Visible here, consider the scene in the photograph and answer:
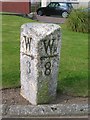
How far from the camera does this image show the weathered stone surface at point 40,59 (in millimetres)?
5965

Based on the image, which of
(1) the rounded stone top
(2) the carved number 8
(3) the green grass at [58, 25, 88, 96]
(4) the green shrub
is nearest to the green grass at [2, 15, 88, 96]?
(3) the green grass at [58, 25, 88, 96]

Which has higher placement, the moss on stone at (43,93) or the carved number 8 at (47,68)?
the carved number 8 at (47,68)

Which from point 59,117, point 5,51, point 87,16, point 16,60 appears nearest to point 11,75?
point 16,60

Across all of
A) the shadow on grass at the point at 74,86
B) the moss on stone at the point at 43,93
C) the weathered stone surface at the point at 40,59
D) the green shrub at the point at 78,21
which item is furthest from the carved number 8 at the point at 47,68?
the green shrub at the point at 78,21

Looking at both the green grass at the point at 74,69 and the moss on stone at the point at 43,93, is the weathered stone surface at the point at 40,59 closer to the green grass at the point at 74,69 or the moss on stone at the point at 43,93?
the moss on stone at the point at 43,93

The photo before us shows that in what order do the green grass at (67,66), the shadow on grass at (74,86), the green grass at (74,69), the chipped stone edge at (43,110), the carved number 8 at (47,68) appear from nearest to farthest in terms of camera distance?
the chipped stone edge at (43,110) < the carved number 8 at (47,68) < the shadow on grass at (74,86) < the green grass at (74,69) < the green grass at (67,66)

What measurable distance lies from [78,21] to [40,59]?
11.9 m

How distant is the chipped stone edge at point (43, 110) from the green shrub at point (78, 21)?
1131 centimetres

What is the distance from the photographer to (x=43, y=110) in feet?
19.8

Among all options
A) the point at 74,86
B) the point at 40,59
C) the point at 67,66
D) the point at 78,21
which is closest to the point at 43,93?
the point at 40,59

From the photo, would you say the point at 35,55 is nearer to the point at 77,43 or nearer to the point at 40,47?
the point at 40,47

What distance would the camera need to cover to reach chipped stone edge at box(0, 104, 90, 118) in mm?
5922

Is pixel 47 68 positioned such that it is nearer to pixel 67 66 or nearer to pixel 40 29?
pixel 40 29

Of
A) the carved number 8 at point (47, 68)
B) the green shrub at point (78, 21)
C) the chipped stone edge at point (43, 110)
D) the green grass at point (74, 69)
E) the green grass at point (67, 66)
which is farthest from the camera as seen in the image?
the green shrub at point (78, 21)
